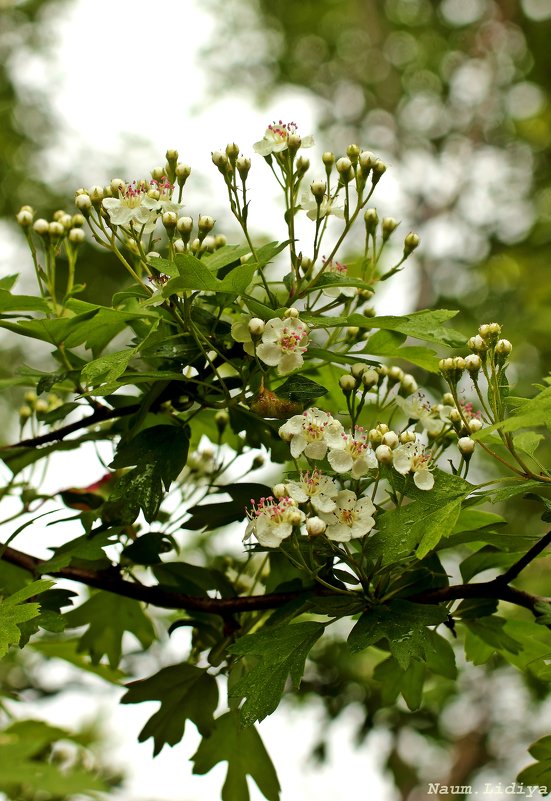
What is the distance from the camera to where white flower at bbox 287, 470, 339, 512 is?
1.35m

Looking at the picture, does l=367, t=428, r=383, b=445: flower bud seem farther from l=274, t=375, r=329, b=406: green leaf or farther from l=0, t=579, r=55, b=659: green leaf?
l=0, t=579, r=55, b=659: green leaf

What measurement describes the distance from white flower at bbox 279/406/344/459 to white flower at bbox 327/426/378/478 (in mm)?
13

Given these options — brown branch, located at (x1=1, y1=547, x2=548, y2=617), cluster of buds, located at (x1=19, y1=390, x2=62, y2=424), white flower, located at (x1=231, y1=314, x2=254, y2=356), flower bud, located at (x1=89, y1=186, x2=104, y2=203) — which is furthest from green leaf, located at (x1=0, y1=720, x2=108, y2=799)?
cluster of buds, located at (x1=19, y1=390, x2=62, y2=424)

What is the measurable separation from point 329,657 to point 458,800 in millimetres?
2077

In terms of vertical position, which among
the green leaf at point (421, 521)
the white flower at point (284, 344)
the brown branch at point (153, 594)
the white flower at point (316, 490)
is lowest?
the brown branch at point (153, 594)

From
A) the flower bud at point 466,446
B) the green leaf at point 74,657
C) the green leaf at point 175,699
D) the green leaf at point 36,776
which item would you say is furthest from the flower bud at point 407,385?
the green leaf at point 36,776

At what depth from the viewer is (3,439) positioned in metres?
5.80

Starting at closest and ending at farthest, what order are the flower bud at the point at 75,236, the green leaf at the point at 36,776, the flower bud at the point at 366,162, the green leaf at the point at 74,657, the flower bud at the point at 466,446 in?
the green leaf at the point at 36,776
the flower bud at the point at 466,446
the flower bud at the point at 366,162
the flower bud at the point at 75,236
the green leaf at the point at 74,657

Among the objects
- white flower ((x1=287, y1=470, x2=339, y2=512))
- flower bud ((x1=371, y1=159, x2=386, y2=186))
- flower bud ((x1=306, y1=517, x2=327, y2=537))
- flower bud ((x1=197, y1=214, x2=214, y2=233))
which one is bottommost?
flower bud ((x1=306, y1=517, x2=327, y2=537))

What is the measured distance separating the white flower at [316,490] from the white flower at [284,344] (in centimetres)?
17

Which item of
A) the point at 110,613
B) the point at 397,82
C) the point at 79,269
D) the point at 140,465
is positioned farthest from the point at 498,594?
the point at 397,82

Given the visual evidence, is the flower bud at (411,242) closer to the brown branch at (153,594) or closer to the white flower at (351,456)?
the white flower at (351,456)

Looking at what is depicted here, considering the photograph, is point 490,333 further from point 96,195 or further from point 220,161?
point 96,195

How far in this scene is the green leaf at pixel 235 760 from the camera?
5.65ft
